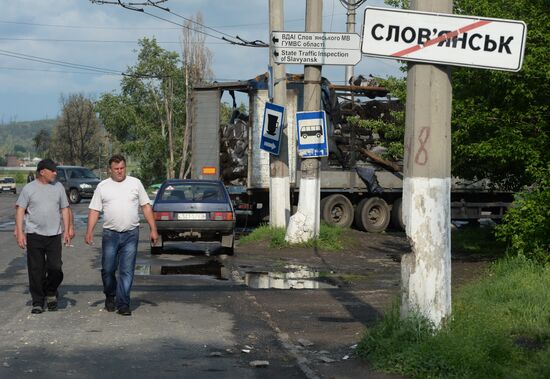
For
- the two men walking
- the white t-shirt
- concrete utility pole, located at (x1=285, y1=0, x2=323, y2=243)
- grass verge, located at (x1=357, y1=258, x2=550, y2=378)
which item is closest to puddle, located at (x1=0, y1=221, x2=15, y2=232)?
concrete utility pole, located at (x1=285, y1=0, x2=323, y2=243)

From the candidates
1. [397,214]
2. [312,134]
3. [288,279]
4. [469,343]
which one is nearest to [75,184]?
[397,214]

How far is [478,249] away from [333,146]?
6850 millimetres

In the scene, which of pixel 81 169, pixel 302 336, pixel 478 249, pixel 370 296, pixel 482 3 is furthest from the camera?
pixel 81 169

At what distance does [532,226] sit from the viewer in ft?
38.5

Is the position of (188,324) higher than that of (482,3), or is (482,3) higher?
(482,3)

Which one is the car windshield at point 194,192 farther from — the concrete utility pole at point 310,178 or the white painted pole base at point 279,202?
the white painted pole base at point 279,202

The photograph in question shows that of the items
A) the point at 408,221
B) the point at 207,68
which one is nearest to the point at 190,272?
the point at 408,221

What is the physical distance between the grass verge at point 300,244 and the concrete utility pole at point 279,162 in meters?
0.42

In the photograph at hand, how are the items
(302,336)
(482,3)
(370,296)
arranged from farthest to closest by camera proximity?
(482,3)
(370,296)
(302,336)

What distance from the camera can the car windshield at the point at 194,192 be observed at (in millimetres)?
17812

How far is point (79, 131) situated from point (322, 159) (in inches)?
2997

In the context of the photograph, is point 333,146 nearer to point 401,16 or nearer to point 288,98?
point 288,98

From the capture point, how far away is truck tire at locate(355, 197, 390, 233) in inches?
969

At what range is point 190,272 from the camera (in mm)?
14523
